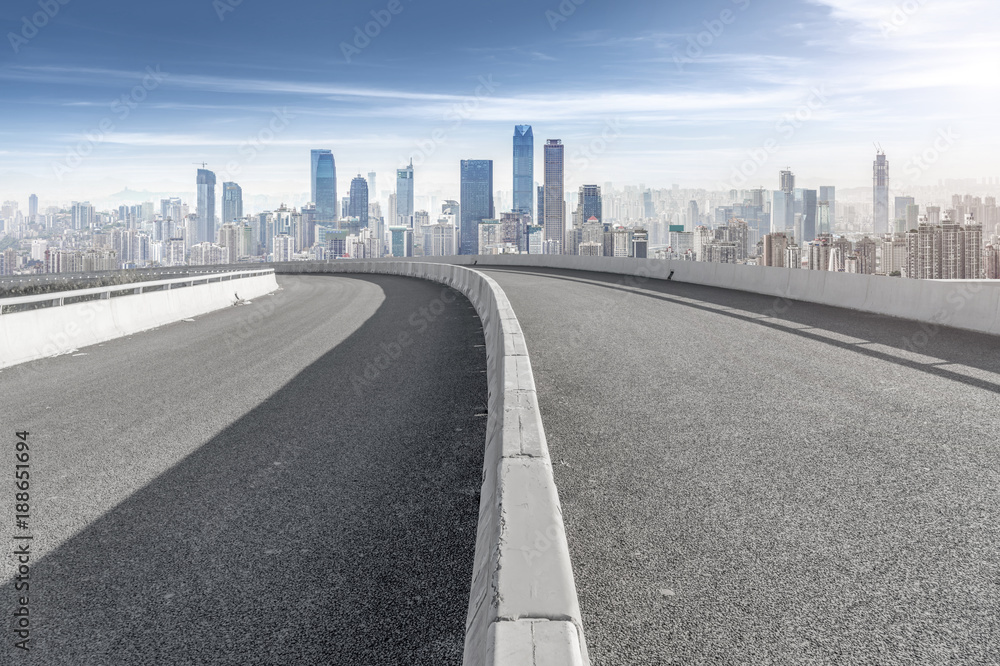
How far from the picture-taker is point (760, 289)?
22609 millimetres

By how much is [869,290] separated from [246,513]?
628 inches

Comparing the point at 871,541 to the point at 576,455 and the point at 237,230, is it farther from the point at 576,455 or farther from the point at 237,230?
the point at 237,230

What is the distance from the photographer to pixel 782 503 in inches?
179

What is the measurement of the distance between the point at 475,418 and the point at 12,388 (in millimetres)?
6399

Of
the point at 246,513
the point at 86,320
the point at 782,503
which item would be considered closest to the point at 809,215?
the point at 86,320

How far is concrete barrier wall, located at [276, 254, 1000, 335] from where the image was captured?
1307 centimetres

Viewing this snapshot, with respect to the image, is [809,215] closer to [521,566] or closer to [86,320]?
[86,320]

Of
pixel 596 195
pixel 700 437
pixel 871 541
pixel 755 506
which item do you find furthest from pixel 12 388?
pixel 596 195

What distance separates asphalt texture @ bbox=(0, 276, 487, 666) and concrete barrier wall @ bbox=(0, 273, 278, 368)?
137 centimetres

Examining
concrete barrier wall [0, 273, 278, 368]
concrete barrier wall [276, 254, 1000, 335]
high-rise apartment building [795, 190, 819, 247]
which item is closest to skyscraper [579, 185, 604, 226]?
high-rise apartment building [795, 190, 819, 247]

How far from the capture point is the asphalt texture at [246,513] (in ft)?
10.3

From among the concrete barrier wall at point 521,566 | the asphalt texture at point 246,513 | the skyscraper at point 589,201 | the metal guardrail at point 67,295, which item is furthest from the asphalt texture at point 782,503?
the skyscraper at point 589,201

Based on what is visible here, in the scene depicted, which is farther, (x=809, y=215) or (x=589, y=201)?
(x=589, y=201)

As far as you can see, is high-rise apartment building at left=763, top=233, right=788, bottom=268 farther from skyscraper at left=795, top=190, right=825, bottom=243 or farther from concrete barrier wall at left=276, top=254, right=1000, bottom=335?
skyscraper at left=795, top=190, right=825, bottom=243
